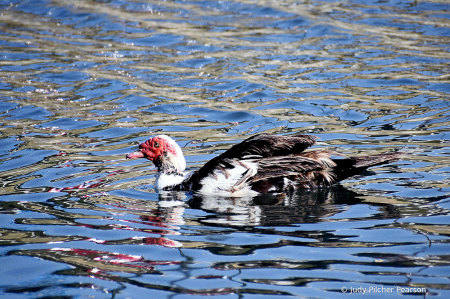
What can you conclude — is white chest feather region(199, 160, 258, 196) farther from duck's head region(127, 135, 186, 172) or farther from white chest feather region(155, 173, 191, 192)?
duck's head region(127, 135, 186, 172)

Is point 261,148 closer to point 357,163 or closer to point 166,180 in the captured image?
point 357,163

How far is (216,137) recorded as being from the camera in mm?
8430

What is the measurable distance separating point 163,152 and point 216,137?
1.76 m

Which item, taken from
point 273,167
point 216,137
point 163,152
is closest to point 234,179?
point 273,167

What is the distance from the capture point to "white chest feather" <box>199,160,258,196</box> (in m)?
6.13

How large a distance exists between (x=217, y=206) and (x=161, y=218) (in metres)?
0.63

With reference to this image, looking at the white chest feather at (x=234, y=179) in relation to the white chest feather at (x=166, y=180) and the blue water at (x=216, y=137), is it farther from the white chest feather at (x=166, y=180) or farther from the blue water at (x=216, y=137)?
the white chest feather at (x=166, y=180)

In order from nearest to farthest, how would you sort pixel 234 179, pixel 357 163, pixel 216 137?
pixel 357 163 → pixel 234 179 → pixel 216 137

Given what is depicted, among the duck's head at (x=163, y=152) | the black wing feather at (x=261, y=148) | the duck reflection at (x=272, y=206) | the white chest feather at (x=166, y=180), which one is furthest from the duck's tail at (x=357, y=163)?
the duck's head at (x=163, y=152)

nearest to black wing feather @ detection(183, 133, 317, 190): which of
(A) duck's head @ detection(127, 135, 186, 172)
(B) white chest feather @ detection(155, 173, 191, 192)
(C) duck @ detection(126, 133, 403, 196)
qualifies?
(C) duck @ detection(126, 133, 403, 196)

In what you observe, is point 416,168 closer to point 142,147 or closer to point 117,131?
point 142,147

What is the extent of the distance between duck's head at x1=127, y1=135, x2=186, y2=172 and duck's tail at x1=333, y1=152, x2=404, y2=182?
1.78 m

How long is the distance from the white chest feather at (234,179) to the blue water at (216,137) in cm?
12

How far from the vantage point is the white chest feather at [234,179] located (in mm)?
6133
